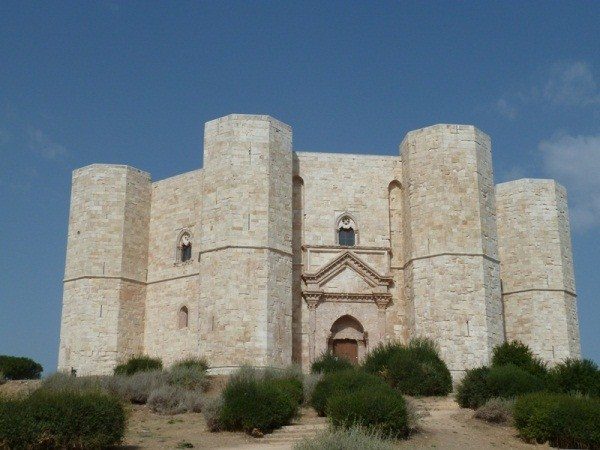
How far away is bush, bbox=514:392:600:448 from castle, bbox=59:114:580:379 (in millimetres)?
7498

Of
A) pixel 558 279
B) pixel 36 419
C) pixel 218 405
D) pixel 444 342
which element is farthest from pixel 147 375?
pixel 558 279

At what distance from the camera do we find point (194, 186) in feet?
82.0

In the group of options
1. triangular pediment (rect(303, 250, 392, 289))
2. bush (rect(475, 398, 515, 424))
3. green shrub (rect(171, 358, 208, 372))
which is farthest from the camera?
triangular pediment (rect(303, 250, 392, 289))

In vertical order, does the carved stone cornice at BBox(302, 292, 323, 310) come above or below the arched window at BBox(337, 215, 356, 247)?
below

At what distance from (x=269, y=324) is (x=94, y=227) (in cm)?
735

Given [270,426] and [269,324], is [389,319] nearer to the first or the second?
[269,324]

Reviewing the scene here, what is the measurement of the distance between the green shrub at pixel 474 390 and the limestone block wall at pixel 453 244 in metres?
4.59

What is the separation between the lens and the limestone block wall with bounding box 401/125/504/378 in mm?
21438

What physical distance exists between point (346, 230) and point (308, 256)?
155 centimetres

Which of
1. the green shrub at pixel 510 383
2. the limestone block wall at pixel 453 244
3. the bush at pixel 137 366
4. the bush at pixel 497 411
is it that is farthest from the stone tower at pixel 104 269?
the bush at pixel 497 411

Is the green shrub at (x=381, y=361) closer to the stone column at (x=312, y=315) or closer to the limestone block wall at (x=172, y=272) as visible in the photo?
the stone column at (x=312, y=315)

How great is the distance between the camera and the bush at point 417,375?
17734mm

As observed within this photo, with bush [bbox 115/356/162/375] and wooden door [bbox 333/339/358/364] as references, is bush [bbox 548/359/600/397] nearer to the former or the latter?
wooden door [bbox 333/339/358/364]

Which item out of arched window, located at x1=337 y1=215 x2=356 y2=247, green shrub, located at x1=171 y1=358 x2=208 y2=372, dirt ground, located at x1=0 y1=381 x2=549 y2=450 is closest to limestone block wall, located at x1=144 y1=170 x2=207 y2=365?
green shrub, located at x1=171 y1=358 x2=208 y2=372
